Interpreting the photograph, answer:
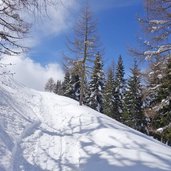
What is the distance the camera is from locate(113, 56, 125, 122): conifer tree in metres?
42.8

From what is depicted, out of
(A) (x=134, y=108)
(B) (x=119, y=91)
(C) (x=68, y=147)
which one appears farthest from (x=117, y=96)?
(C) (x=68, y=147)

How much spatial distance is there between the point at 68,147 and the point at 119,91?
33.5 meters

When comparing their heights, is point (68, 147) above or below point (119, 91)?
below

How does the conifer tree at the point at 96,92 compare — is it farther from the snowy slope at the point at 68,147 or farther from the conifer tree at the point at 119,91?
the snowy slope at the point at 68,147

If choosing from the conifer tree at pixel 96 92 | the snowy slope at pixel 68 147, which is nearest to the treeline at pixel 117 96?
the conifer tree at pixel 96 92

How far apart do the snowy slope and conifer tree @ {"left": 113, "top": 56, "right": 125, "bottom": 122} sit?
27.4 m

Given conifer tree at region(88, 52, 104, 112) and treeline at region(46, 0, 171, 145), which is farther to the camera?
conifer tree at region(88, 52, 104, 112)

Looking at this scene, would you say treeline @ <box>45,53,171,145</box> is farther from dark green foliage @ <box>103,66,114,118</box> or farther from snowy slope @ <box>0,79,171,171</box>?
snowy slope @ <box>0,79,171,171</box>

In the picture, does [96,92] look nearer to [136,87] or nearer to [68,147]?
[136,87]

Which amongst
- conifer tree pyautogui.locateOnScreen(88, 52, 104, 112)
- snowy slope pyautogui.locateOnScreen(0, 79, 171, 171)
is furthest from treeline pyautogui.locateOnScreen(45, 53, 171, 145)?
snowy slope pyautogui.locateOnScreen(0, 79, 171, 171)

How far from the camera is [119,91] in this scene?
4444 centimetres

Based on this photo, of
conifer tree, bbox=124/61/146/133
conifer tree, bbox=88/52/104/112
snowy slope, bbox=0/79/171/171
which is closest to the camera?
snowy slope, bbox=0/79/171/171

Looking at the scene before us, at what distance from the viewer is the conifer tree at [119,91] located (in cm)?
4275

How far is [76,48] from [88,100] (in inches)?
769
